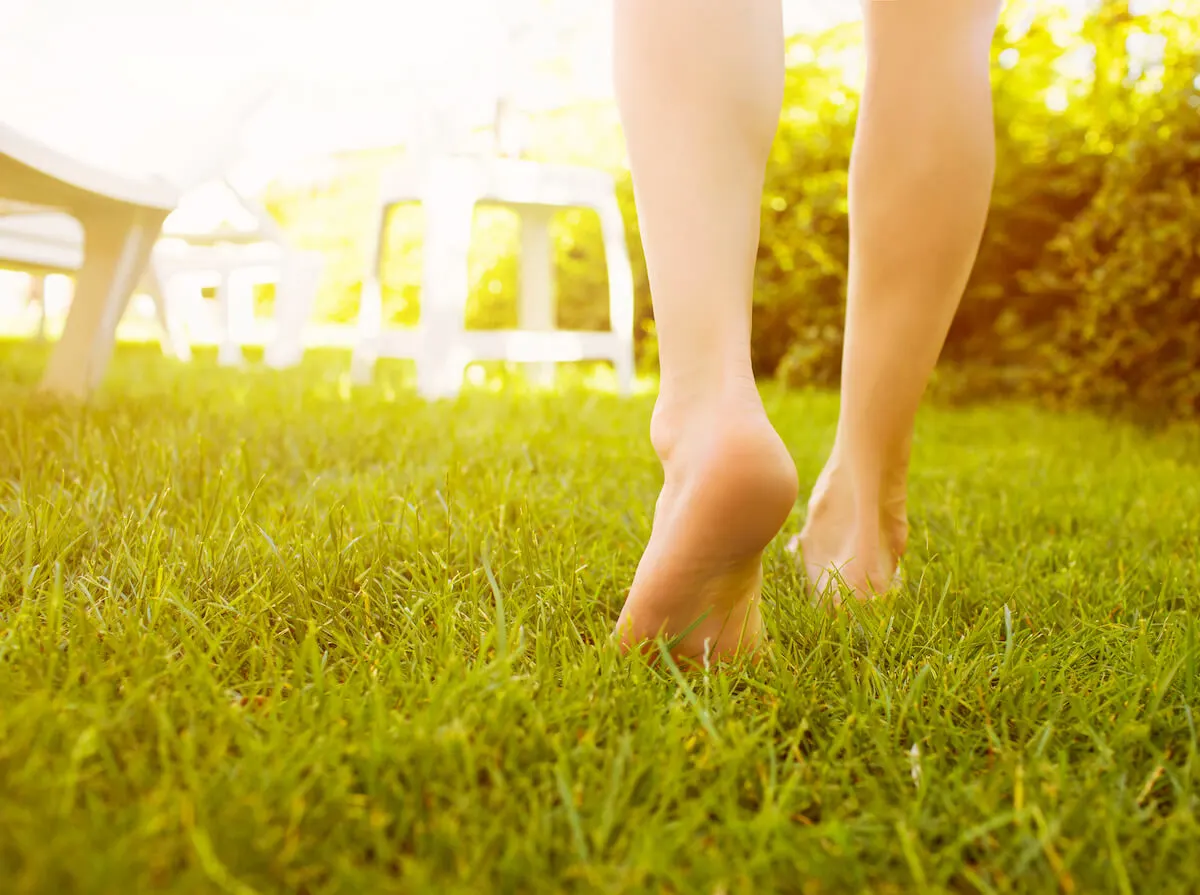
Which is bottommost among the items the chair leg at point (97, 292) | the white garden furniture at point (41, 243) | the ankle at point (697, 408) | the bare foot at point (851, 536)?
the bare foot at point (851, 536)

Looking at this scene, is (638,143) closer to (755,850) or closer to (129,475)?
(755,850)

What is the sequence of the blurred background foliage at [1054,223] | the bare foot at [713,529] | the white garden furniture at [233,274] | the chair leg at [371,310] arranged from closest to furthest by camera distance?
the bare foot at [713,529] → the blurred background foliage at [1054,223] → the chair leg at [371,310] → the white garden furniture at [233,274]

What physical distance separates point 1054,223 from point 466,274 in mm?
1960

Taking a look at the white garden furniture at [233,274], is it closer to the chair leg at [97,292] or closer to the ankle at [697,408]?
the chair leg at [97,292]

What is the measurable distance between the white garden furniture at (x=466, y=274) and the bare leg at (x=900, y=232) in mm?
1939

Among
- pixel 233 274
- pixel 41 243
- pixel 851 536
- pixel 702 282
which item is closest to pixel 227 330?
pixel 233 274

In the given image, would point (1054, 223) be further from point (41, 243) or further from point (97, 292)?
point (41, 243)

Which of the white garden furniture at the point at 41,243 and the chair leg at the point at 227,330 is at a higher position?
the white garden furniture at the point at 41,243

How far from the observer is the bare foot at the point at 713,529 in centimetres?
75

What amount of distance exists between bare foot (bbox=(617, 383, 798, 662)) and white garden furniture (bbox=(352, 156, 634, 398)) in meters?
2.14

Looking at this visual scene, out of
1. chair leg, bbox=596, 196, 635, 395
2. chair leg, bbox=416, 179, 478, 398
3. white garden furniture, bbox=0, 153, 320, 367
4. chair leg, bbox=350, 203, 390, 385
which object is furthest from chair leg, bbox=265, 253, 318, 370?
chair leg, bbox=596, 196, 635, 395

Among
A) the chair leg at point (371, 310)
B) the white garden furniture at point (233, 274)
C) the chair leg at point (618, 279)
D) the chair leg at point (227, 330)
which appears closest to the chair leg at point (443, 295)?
the chair leg at point (371, 310)

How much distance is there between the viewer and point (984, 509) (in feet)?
4.77

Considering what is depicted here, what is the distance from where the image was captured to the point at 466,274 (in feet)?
9.54
